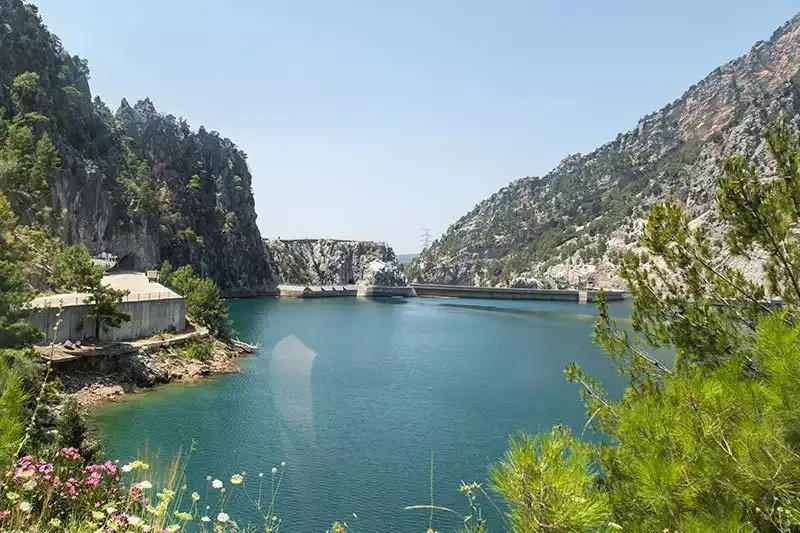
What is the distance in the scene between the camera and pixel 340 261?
136m

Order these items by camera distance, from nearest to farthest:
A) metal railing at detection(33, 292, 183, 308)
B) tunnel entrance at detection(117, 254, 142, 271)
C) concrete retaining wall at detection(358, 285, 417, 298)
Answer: metal railing at detection(33, 292, 183, 308) → tunnel entrance at detection(117, 254, 142, 271) → concrete retaining wall at detection(358, 285, 417, 298)

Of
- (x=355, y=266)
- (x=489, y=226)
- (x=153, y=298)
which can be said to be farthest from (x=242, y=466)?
(x=489, y=226)

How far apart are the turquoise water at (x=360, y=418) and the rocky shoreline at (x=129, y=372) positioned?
113cm

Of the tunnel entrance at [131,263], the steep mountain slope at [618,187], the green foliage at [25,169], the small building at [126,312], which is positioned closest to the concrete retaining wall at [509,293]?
the steep mountain slope at [618,187]

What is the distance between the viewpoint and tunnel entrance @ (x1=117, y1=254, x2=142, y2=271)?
2980 inches

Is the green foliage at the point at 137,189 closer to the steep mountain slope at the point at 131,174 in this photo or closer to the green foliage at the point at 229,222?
the steep mountain slope at the point at 131,174

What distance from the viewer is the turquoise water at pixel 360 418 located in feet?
53.1

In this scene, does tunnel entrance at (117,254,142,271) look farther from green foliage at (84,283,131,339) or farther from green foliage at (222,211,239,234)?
green foliage at (84,283,131,339)

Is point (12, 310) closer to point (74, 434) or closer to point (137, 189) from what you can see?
point (74, 434)

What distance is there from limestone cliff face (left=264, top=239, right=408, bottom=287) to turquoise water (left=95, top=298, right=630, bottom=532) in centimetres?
7805

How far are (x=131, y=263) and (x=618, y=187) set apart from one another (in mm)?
Result: 135548

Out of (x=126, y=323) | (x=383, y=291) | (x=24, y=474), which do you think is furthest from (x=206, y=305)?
(x=383, y=291)

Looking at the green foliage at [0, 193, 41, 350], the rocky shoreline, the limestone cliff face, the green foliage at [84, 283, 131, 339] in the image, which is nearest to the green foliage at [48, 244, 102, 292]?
the green foliage at [84, 283, 131, 339]

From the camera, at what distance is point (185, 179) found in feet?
315
